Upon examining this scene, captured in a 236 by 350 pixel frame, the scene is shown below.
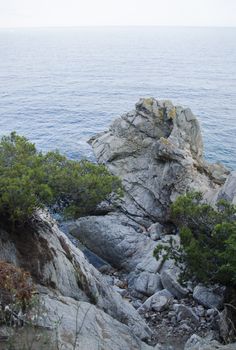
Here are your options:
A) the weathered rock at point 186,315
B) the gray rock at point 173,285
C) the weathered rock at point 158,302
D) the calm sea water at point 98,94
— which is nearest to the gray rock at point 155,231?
the gray rock at point 173,285

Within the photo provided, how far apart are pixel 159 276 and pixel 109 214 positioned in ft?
25.5

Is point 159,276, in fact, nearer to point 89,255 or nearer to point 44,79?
point 89,255

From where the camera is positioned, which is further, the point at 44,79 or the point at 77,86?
the point at 44,79

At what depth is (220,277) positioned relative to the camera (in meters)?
16.1

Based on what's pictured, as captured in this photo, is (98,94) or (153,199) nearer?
(153,199)

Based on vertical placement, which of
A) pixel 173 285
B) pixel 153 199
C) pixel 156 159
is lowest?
pixel 173 285

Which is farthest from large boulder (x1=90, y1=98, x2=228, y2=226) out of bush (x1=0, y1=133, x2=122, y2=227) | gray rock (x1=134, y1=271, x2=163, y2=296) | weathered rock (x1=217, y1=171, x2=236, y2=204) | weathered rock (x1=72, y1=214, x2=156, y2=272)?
bush (x1=0, y1=133, x2=122, y2=227)

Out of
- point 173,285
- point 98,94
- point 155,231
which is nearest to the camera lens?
point 173,285

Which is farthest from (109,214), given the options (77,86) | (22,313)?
(77,86)

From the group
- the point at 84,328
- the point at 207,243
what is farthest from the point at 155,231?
the point at 84,328

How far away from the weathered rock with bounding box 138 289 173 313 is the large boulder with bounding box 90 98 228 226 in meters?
8.02

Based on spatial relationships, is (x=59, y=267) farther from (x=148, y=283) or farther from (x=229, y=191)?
(x=229, y=191)

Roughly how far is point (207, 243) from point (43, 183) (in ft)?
24.6

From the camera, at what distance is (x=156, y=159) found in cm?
3284
